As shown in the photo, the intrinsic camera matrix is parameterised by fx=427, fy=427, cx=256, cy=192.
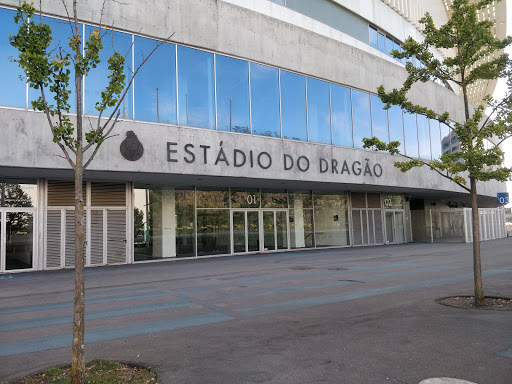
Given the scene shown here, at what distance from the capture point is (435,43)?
876 centimetres

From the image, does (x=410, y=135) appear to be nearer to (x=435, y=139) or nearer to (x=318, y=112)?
(x=435, y=139)

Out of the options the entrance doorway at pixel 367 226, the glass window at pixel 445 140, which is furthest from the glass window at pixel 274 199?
the glass window at pixel 445 140

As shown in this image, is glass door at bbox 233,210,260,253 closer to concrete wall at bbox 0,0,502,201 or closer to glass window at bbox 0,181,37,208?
concrete wall at bbox 0,0,502,201

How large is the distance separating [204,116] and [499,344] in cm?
1299

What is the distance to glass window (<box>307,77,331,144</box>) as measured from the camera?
20.1 metres

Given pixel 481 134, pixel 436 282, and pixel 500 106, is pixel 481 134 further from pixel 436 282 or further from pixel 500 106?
pixel 436 282

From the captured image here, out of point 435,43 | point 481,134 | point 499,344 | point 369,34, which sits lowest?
A: point 499,344

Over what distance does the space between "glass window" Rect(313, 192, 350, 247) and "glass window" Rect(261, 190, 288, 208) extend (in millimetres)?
2245

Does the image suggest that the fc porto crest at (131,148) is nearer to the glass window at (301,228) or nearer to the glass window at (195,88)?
the glass window at (195,88)

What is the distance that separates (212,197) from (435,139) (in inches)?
660

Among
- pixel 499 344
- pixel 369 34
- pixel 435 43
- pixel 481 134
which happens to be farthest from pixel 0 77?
pixel 369 34

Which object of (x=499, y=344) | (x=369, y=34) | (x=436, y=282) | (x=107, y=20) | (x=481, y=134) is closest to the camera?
(x=499, y=344)

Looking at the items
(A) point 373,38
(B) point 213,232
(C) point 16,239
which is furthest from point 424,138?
(C) point 16,239

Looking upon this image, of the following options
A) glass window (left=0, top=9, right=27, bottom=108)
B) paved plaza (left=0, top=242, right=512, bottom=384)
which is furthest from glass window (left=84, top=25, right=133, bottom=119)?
paved plaza (left=0, top=242, right=512, bottom=384)
